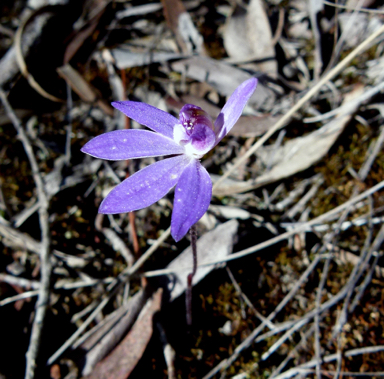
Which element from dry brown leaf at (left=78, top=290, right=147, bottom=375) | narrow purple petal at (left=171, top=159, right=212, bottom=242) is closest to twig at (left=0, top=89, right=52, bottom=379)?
dry brown leaf at (left=78, top=290, right=147, bottom=375)

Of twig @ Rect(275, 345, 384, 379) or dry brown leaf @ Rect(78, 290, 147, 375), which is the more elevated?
dry brown leaf @ Rect(78, 290, 147, 375)

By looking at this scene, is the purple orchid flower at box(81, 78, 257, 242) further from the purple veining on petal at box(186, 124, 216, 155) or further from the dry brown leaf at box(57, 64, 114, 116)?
the dry brown leaf at box(57, 64, 114, 116)

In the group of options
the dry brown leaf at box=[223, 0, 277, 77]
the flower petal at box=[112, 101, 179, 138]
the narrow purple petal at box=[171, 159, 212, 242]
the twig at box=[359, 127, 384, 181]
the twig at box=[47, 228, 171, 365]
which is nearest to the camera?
the narrow purple petal at box=[171, 159, 212, 242]

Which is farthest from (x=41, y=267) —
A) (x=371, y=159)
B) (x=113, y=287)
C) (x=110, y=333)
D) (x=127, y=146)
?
(x=371, y=159)

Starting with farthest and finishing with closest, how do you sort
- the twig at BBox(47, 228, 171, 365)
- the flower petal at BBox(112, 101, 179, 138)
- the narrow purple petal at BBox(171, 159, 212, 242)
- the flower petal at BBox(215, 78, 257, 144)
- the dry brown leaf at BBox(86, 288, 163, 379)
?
the twig at BBox(47, 228, 171, 365) → the dry brown leaf at BBox(86, 288, 163, 379) → the flower petal at BBox(112, 101, 179, 138) → the flower petal at BBox(215, 78, 257, 144) → the narrow purple petal at BBox(171, 159, 212, 242)

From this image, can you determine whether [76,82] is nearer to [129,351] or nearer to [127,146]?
[127,146]

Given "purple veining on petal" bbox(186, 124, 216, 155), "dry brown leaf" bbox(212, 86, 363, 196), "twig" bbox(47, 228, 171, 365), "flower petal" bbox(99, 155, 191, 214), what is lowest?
"twig" bbox(47, 228, 171, 365)

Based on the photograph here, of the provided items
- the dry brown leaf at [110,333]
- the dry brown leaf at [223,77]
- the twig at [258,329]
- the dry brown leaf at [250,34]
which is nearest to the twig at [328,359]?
→ the twig at [258,329]
